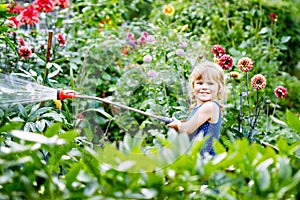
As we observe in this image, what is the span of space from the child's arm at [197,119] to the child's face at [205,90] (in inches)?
1.1

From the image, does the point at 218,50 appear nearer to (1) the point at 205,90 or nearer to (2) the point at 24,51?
(1) the point at 205,90

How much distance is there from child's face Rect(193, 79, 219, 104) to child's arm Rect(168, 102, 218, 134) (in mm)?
28

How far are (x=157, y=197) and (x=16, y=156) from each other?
0.37 m

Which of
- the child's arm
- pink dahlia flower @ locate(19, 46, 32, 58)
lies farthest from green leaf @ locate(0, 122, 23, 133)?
pink dahlia flower @ locate(19, 46, 32, 58)

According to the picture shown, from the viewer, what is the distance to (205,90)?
220cm

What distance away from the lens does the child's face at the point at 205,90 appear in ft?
7.20

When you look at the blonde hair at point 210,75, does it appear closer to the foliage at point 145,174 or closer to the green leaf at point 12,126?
the foliage at point 145,174

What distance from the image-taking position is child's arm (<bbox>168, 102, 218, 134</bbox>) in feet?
6.78

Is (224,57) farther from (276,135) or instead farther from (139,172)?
(139,172)

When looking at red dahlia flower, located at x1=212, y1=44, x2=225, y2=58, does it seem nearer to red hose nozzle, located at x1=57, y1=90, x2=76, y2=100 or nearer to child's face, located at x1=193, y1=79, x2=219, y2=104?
child's face, located at x1=193, y1=79, x2=219, y2=104

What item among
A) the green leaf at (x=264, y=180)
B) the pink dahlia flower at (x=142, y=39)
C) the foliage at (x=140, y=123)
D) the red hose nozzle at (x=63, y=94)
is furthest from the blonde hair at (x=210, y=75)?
the pink dahlia flower at (x=142, y=39)

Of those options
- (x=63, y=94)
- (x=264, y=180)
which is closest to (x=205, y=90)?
(x=63, y=94)

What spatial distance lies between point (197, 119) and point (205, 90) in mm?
126

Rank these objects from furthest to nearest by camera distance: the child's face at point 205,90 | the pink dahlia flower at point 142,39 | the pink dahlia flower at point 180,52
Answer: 1. the pink dahlia flower at point 142,39
2. the pink dahlia flower at point 180,52
3. the child's face at point 205,90
